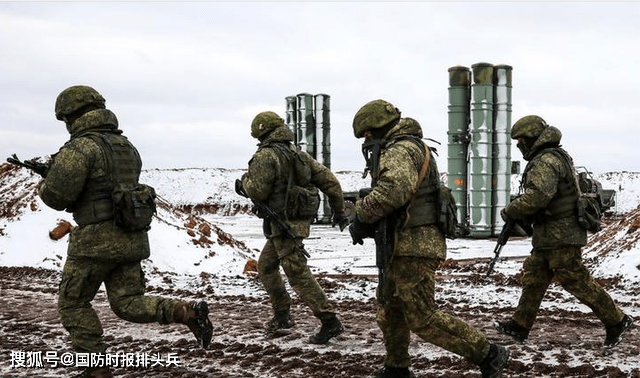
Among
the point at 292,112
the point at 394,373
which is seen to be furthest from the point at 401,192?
the point at 292,112

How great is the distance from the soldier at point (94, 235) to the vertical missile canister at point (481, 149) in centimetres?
1580

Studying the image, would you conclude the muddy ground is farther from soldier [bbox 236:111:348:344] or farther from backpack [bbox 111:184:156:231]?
backpack [bbox 111:184:156:231]

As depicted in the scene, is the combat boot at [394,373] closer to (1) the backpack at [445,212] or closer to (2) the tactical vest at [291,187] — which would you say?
(1) the backpack at [445,212]

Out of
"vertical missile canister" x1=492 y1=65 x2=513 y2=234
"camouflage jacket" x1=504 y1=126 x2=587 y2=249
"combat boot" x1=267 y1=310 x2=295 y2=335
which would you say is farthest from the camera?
"vertical missile canister" x1=492 y1=65 x2=513 y2=234

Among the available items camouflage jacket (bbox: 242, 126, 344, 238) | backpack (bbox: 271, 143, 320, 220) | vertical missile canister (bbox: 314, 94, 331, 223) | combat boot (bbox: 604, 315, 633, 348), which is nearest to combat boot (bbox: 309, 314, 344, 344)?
camouflage jacket (bbox: 242, 126, 344, 238)

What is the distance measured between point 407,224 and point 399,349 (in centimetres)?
94

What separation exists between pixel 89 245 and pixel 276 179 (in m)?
2.00

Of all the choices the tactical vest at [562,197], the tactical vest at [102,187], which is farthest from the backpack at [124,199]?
the tactical vest at [562,197]

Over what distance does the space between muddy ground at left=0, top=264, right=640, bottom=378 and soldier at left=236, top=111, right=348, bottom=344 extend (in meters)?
0.46

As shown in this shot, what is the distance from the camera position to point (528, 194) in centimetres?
534

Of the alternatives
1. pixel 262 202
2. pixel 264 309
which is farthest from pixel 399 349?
pixel 264 309

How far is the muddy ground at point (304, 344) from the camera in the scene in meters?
4.94

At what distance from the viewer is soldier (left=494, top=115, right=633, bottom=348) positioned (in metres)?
5.36

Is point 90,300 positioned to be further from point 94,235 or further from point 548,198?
point 548,198
